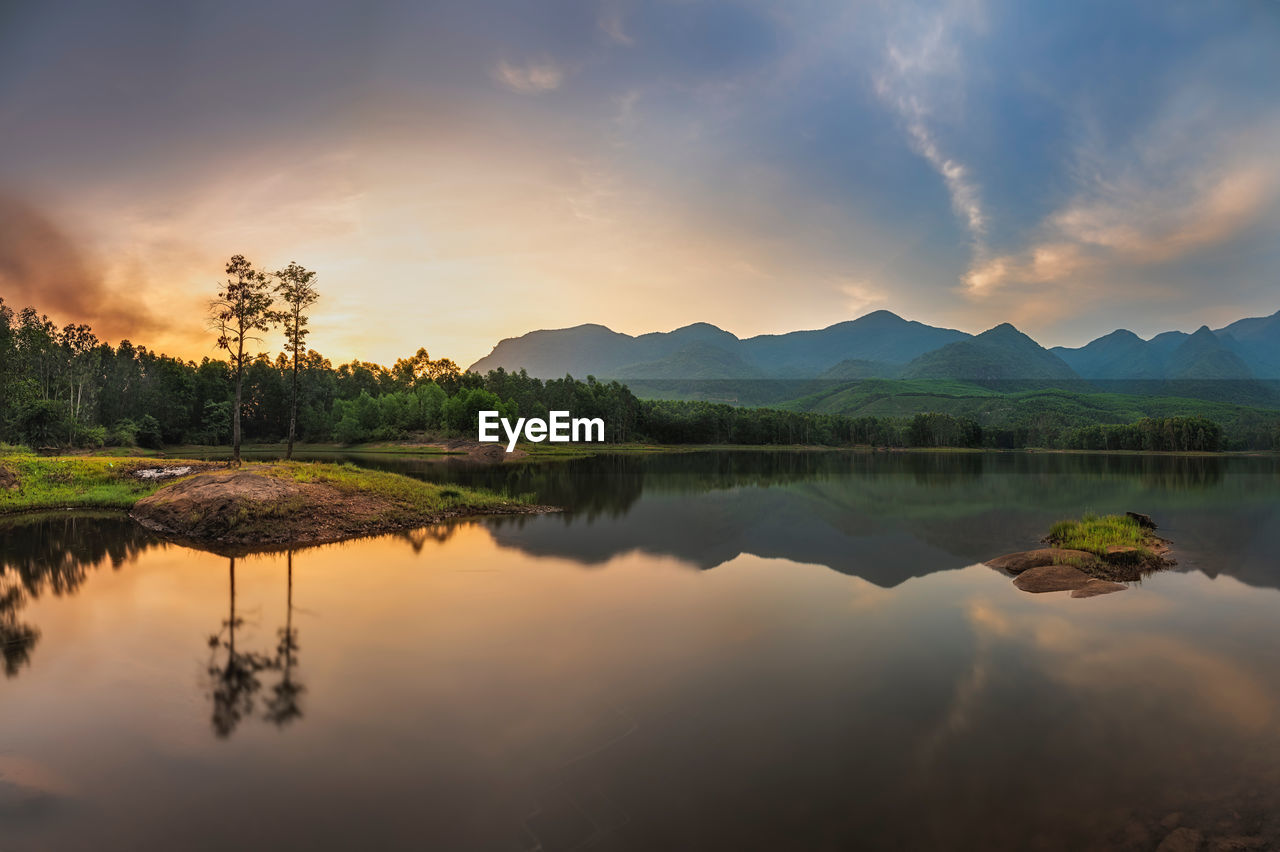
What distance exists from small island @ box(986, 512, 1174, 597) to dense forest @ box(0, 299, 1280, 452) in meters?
40.6

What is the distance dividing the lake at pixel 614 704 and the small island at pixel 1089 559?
3.42 feet

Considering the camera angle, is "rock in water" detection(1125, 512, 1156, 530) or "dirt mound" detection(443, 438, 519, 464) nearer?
"rock in water" detection(1125, 512, 1156, 530)

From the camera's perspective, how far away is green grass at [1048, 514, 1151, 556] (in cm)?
2156

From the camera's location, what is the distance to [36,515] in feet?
83.3

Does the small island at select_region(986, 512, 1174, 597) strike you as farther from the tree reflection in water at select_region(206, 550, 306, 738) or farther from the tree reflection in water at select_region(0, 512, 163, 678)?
the tree reflection in water at select_region(0, 512, 163, 678)

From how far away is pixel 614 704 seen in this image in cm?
902

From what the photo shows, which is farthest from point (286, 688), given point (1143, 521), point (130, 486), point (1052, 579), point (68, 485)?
point (1143, 521)

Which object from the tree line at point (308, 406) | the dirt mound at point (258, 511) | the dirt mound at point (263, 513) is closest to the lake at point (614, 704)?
the dirt mound at point (263, 513)

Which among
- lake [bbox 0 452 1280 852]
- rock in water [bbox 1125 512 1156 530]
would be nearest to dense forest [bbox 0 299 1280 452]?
lake [bbox 0 452 1280 852]

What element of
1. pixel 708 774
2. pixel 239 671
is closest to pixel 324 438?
pixel 239 671

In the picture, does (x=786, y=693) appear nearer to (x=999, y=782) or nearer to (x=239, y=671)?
(x=999, y=782)

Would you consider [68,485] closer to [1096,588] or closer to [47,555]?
[47,555]

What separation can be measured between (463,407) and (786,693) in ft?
335

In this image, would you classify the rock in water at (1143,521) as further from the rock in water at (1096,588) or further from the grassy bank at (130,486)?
the grassy bank at (130,486)
